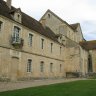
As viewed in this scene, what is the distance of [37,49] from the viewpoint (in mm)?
24938

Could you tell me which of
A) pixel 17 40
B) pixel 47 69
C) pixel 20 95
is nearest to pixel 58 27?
pixel 47 69

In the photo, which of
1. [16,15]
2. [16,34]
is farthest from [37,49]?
[16,15]

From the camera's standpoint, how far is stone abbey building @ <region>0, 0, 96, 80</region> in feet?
64.1

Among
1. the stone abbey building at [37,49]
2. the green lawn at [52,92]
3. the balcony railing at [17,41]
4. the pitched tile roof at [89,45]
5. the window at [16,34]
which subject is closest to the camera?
the green lawn at [52,92]

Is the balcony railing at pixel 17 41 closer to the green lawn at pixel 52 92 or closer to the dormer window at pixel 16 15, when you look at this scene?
the dormer window at pixel 16 15

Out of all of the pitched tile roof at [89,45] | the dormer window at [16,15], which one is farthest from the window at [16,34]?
the pitched tile roof at [89,45]

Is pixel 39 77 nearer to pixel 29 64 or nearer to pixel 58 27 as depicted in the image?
pixel 29 64

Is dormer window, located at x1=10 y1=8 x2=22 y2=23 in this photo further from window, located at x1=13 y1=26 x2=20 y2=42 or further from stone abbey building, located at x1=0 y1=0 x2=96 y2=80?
window, located at x1=13 y1=26 x2=20 y2=42

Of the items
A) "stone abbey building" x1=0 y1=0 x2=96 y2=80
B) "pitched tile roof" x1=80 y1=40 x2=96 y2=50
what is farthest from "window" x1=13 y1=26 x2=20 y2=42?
"pitched tile roof" x1=80 y1=40 x2=96 y2=50

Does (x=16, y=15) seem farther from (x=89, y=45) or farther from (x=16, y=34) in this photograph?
(x=89, y=45)

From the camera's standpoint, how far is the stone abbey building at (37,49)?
770 inches

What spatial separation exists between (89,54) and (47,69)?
15.8 m

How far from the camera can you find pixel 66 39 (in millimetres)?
34656

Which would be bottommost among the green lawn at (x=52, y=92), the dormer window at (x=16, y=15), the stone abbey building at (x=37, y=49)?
the green lawn at (x=52, y=92)
